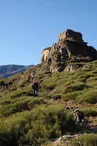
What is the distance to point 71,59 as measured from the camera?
70.7 meters

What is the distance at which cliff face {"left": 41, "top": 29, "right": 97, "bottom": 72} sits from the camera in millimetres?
67562

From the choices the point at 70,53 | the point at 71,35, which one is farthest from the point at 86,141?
the point at 71,35

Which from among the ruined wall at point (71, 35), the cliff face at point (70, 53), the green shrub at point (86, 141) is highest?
the ruined wall at point (71, 35)

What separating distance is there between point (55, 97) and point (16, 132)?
16565mm

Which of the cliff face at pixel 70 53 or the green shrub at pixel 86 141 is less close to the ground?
the cliff face at pixel 70 53

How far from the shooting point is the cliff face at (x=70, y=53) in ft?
222

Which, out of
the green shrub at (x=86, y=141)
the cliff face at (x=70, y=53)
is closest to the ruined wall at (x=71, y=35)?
the cliff face at (x=70, y=53)

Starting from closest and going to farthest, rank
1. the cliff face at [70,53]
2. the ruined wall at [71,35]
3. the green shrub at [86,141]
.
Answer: the green shrub at [86,141] < the cliff face at [70,53] < the ruined wall at [71,35]

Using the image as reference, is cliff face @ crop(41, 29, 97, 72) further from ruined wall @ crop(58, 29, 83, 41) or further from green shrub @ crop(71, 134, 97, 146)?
green shrub @ crop(71, 134, 97, 146)

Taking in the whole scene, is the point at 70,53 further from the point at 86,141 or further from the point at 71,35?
the point at 86,141

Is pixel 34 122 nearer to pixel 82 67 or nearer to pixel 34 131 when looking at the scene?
pixel 34 131

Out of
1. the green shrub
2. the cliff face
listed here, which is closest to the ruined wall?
the cliff face

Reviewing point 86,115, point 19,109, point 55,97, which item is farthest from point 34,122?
point 55,97

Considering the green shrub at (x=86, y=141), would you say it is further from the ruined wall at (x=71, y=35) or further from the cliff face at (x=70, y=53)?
the ruined wall at (x=71, y=35)
